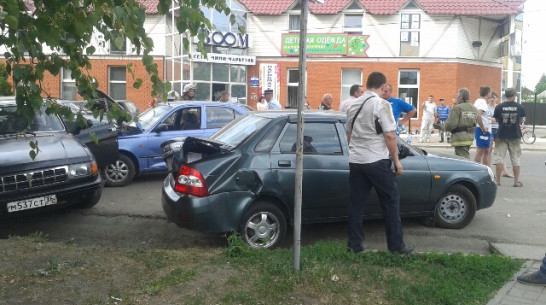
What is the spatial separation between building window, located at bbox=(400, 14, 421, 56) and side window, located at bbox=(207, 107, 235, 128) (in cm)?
1733

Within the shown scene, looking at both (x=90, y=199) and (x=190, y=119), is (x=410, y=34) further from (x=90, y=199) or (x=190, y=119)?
(x=90, y=199)

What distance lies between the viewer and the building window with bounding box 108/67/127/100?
26703 mm

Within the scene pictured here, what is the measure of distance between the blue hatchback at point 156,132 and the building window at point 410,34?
57.1 feet

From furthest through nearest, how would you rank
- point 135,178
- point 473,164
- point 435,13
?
point 435,13 < point 135,178 < point 473,164

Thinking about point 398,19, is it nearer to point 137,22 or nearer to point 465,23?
point 465,23

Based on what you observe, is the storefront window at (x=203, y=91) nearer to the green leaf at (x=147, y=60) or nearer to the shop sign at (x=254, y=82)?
the shop sign at (x=254, y=82)

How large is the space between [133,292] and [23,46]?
6.51 feet

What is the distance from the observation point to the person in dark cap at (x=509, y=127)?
10.2 m

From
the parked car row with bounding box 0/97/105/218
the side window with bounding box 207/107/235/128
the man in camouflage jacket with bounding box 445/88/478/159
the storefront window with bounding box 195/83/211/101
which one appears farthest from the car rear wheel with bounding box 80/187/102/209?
the storefront window with bounding box 195/83/211/101

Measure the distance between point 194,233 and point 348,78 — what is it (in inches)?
835

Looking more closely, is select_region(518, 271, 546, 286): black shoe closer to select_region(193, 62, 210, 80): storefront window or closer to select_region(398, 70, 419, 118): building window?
select_region(398, 70, 419, 118): building window

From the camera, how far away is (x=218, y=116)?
34.9 ft

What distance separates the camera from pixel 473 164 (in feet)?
23.7

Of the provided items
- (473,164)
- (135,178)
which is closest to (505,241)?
(473,164)
